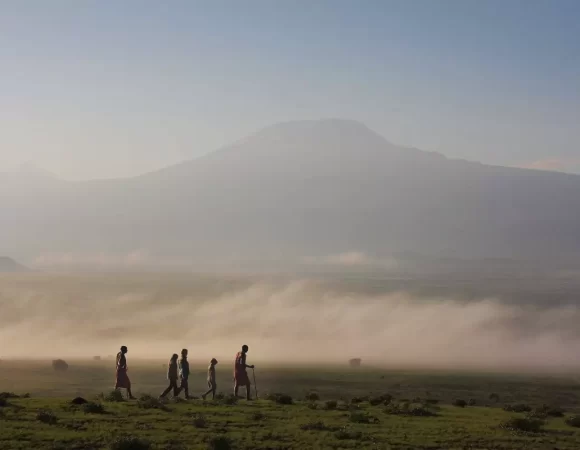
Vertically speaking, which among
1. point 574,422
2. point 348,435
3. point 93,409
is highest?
point 93,409

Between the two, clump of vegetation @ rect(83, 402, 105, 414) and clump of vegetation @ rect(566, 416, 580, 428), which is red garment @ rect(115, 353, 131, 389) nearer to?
clump of vegetation @ rect(83, 402, 105, 414)

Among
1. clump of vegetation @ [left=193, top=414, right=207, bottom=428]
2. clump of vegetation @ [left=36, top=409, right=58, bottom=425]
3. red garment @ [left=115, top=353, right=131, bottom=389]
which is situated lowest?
clump of vegetation @ [left=193, top=414, right=207, bottom=428]

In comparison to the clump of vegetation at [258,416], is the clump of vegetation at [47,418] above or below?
above

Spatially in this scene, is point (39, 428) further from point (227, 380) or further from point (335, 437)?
point (227, 380)

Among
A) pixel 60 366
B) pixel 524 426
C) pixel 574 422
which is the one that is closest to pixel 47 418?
pixel 524 426

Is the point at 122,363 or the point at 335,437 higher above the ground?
the point at 122,363

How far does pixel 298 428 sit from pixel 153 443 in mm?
4246

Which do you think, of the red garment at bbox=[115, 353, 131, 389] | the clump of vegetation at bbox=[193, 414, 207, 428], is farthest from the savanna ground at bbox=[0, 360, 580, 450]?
the red garment at bbox=[115, 353, 131, 389]

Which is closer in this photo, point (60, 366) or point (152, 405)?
point (152, 405)

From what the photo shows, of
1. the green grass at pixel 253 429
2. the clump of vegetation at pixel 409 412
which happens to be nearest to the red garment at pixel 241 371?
the green grass at pixel 253 429

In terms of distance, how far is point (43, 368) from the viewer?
70.4 meters

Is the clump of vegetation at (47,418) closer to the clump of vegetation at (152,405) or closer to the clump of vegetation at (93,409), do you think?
the clump of vegetation at (93,409)

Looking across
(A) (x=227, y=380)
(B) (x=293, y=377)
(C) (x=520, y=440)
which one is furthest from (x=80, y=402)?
(B) (x=293, y=377)

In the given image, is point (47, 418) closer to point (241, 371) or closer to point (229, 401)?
point (229, 401)
